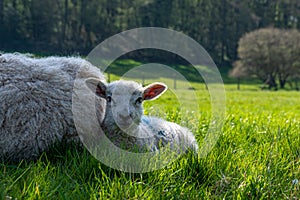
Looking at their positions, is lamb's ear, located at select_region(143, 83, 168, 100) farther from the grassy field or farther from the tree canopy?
the tree canopy

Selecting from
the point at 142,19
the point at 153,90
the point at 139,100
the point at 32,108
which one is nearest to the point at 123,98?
the point at 139,100

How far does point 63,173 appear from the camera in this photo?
8.66 feet

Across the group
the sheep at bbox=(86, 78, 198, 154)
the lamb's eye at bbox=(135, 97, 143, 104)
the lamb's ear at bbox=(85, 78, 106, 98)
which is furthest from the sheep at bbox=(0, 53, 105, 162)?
the lamb's eye at bbox=(135, 97, 143, 104)

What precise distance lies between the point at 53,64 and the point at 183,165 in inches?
60.8

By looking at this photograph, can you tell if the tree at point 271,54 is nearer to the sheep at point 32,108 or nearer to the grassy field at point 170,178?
the grassy field at point 170,178

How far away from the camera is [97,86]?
3.42 m

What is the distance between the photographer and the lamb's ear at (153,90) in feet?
11.5

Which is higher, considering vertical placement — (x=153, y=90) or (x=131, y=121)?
(x=153, y=90)

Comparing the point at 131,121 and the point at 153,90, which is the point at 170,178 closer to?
the point at 131,121

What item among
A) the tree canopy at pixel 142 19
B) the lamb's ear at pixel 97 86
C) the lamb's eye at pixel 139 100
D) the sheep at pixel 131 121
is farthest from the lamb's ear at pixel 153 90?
the tree canopy at pixel 142 19

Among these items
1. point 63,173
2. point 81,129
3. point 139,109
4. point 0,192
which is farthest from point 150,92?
point 0,192

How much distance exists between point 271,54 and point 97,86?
39.5m

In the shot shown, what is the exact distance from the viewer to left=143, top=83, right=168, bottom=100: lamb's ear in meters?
3.52

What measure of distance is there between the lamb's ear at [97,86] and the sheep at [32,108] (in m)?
0.08
